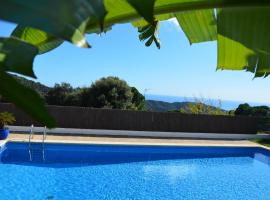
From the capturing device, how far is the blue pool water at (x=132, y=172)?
8.07 m

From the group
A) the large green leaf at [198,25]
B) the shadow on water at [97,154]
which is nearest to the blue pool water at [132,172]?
the shadow on water at [97,154]

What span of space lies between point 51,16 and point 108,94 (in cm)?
→ 1779

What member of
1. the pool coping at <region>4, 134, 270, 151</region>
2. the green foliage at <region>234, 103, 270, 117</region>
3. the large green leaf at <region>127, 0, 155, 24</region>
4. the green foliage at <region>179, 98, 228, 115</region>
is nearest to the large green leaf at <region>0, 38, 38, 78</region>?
the large green leaf at <region>127, 0, 155, 24</region>

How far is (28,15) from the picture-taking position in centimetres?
29

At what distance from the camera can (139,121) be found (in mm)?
14234

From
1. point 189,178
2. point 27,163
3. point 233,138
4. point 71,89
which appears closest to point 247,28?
point 189,178

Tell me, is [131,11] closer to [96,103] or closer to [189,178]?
[189,178]

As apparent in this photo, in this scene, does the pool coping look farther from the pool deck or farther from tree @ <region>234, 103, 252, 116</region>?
tree @ <region>234, 103, 252, 116</region>

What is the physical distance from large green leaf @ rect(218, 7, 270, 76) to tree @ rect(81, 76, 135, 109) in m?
16.8

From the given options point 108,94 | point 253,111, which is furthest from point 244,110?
point 108,94

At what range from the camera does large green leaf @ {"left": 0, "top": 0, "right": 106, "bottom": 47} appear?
29 cm

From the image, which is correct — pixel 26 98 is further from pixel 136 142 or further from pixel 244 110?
pixel 244 110

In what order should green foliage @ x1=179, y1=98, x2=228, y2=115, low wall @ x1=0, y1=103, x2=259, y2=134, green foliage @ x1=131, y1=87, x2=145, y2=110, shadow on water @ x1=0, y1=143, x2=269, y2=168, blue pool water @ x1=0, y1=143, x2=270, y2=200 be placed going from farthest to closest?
green foliage @ x1=131, y1=87, x2=145, y2=110, green foliage @ x1=179, y1=98, x2=228, y2=115, low wall @ x1=0, y1=103, x2=259, y2=134, shadow on water @ x1=0, y1=143, x2=269, y2=168, blue pool water @ x1=0, y1=143, x2=270, y2=200

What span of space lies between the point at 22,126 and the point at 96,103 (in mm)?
5249
